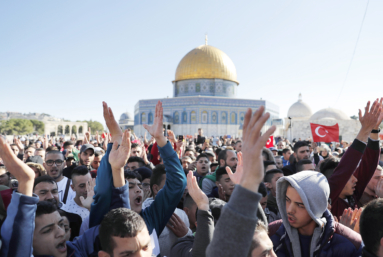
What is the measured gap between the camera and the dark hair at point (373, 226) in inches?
59.6

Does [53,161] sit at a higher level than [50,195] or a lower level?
higher

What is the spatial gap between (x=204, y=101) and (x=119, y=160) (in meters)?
30.0

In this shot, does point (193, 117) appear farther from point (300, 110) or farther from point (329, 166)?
point (329, 166)

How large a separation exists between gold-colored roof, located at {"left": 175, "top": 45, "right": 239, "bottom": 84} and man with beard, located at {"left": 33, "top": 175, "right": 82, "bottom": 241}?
103ft

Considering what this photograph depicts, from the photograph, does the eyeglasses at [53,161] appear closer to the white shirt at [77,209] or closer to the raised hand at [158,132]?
the white shirt at [77,209]

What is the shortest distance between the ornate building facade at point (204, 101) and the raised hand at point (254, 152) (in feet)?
99.2

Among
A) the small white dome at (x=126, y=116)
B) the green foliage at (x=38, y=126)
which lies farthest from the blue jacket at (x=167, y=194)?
the green foliage at (x=38, y=126)

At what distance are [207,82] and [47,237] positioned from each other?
32529mm

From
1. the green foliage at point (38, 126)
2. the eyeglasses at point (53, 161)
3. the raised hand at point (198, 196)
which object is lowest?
the eyeglasses at point (53, 161)

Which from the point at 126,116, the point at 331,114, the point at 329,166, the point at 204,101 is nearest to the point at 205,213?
the point at 329,166

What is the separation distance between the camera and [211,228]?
1612mm

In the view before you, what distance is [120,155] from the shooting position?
6.98 ft

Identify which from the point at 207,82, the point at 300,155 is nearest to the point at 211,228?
the point at 300,155

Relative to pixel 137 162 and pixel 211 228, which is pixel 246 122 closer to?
pixel 211 228
